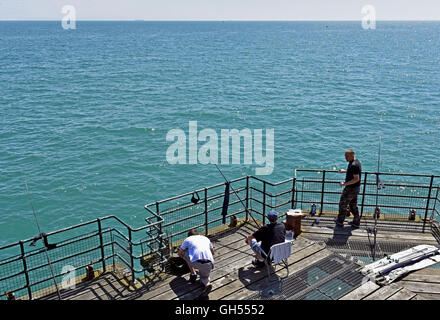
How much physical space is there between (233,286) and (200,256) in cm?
104

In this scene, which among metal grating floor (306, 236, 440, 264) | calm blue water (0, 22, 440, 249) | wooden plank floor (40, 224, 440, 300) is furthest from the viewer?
calm blue water (0, 22, 440, 249)

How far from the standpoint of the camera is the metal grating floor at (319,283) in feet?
25.4

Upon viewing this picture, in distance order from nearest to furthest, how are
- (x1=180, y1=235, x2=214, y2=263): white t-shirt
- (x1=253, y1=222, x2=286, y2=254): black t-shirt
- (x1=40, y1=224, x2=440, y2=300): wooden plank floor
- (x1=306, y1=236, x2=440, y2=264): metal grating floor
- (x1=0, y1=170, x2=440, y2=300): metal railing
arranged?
(x1=180, y1=235, x2=214, y2=263): white t-shirt < (x1=40, y1=224, x2=440, y2=300): wooden plank floor < (x1=253, y1=222, x2=286, y2=254): black t-shirt < (x1=0, y1=170, x2=440, y2=300): metal railing < (x1=306, y1=236, x2=440, y2=264): metal grating floor

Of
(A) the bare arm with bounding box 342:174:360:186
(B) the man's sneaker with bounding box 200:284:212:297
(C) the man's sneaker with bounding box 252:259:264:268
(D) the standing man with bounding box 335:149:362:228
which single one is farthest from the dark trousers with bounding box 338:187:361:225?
(B) the man's sneaker with bounding box 200:284:212:297

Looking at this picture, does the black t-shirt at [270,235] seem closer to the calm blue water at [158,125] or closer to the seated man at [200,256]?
the seated man at [200,256]

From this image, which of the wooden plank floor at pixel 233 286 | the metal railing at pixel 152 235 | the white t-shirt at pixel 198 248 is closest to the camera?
the white t-shirt at pixel 198 248

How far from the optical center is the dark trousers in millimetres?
10375

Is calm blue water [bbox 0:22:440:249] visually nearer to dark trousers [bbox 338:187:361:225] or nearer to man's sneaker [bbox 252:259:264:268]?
dark trousers [bbox 338:187:361:225]

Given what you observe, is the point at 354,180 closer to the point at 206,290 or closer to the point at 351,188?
the point at 351,188

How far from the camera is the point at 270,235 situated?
8.08 meters

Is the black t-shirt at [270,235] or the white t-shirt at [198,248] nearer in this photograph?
the white t-shirt at [198,248]

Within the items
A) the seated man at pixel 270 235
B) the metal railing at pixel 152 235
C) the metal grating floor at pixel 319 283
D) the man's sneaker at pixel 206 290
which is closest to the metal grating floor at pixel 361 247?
the metal grating floor at pixel 319 283

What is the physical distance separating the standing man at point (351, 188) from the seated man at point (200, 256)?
4.26 metres

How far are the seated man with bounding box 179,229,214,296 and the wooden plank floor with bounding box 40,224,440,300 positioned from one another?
0.30 m
